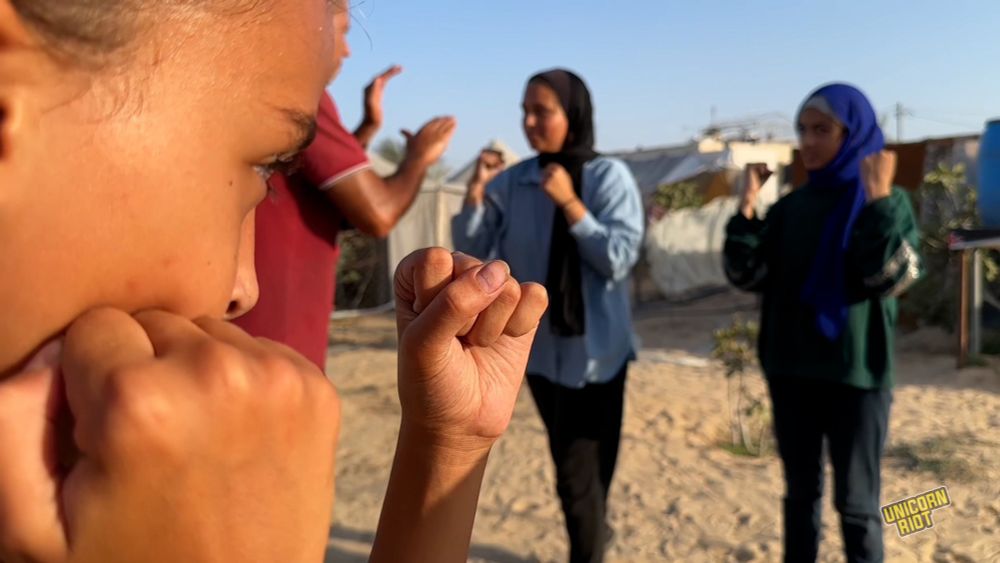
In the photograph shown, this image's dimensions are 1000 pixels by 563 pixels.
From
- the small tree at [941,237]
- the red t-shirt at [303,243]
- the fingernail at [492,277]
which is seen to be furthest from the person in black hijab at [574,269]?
the fingernail at [492,277]

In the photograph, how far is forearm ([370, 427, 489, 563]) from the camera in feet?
3.23

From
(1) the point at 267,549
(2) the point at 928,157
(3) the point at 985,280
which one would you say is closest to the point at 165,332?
(1) the point at 267,549

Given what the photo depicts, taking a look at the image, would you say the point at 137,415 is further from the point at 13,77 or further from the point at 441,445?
the point at 441,445

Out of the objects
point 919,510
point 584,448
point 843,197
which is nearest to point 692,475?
point 584,448

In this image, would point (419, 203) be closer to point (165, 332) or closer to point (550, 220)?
point (550, 220)

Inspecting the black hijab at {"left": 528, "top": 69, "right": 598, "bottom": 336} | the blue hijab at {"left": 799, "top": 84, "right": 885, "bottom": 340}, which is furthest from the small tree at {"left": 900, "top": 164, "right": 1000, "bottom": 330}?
the black hijab at {"left": 528, "top": 69, "right": 598, "bottom": 336}

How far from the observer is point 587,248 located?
9.39 feet

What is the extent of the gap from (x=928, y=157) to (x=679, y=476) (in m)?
2.44

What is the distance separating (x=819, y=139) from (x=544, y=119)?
1.07m

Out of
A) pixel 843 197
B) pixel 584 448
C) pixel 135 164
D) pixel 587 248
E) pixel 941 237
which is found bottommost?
pixel 584 448

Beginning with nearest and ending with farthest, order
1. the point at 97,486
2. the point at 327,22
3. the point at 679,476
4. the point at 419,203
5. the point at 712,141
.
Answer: the point at 97,486
the point at 327,22
the point at 712,141
the point at 679,476
the point at 419,203

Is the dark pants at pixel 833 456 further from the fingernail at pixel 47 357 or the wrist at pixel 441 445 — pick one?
the fingernail at pixel 47 357

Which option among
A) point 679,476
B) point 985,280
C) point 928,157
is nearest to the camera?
point 928,157

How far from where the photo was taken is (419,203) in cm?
1245
